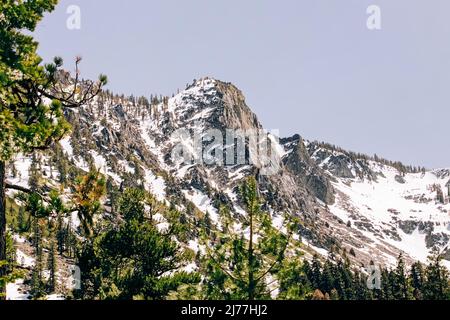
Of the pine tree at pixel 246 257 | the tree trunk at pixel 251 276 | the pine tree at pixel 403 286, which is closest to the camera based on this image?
the tree trunk at pixel 251 276

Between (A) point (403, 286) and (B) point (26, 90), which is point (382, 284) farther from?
(B) point (26, 90)

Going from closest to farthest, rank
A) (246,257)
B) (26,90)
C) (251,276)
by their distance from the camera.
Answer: (26,90) < (251,276) < (246,257)

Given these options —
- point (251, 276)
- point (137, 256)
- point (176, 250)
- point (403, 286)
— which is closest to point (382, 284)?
point (403, 286)

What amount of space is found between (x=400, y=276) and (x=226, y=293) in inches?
2891

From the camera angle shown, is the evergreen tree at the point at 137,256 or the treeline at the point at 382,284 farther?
the evergreen tree at the point at 137,256

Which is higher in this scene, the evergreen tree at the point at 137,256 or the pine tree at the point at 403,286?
the evergreen tree at the point at 137,256

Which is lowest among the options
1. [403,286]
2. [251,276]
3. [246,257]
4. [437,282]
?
[403,286]

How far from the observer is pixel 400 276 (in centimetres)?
8250

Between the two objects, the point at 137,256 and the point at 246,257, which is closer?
the point at 246,257

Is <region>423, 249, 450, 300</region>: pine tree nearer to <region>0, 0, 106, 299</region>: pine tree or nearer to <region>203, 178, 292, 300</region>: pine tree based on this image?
<region>203, 178, 292, 300</region>: pine tree

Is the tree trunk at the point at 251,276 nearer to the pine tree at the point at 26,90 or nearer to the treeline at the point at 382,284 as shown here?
the treeline at the point at 382,284

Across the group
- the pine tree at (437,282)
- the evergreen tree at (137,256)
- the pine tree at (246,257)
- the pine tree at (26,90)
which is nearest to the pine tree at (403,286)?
the pine tree at (437,282)
